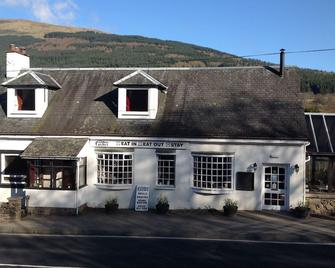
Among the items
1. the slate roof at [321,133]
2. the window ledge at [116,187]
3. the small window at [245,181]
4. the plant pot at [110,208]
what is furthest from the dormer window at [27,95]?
the slate roof at [321,133]

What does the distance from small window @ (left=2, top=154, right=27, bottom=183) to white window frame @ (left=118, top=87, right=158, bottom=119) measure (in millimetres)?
4979

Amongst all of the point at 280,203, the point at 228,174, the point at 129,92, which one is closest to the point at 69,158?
the point at 129,92

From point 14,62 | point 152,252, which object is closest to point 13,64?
point 14,62

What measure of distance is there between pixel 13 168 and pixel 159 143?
681 cm

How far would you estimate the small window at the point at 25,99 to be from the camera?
885 inches

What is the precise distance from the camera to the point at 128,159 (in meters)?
20.6

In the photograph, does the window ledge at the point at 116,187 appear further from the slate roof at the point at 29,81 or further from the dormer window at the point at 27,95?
the slate roof at the point at 29,81

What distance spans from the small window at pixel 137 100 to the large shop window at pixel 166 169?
8.68ft

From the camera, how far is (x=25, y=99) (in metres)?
22.7

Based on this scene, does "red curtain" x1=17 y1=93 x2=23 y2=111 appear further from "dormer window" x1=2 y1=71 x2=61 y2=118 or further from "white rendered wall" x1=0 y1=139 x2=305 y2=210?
"white rendered wall" x1=0 y1=139 x2=305 y2=210

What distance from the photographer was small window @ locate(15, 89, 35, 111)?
22484mm

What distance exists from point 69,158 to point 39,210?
2574mm

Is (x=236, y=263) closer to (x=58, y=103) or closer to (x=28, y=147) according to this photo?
(x=28, y=147)

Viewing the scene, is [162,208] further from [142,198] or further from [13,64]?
[13,64]
